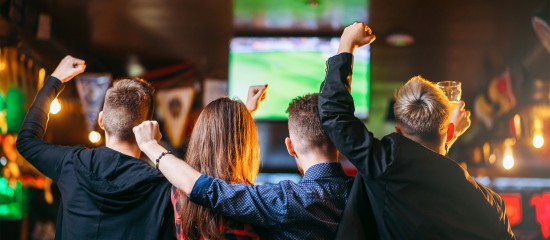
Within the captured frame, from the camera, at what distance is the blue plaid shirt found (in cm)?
231

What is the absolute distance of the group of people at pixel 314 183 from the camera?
2.26 meters

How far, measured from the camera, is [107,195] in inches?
106

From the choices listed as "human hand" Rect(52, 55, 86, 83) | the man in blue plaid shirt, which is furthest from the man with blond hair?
"human hand" Rect(52, 55, 86, 83)

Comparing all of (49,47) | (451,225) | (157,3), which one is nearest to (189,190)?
(451,225)

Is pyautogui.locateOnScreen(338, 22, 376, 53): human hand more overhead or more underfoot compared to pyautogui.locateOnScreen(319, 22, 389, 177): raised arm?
more overhead

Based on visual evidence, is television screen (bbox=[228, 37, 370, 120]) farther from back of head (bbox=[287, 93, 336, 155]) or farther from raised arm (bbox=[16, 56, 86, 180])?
back of head (bbox=[287, 93, 336, 155])

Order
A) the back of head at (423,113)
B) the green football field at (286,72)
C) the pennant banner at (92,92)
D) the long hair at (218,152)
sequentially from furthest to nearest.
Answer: the pennant banner at (92,92) → the green football field at (286,72) → the long hair at (218,152) → the back of head at (423,113)

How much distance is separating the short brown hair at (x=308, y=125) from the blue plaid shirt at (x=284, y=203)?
111mm

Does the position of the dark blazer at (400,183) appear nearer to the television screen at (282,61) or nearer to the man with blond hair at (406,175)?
the man with blond hair at (406,175)

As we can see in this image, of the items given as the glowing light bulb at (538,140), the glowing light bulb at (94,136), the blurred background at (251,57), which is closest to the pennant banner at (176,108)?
the blurred background at (251,57)

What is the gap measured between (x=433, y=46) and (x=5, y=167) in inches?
170

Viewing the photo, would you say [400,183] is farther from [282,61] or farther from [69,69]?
[282,61]

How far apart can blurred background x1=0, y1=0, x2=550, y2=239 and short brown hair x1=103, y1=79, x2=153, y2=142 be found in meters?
2.45

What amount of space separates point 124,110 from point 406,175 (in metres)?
1.25
